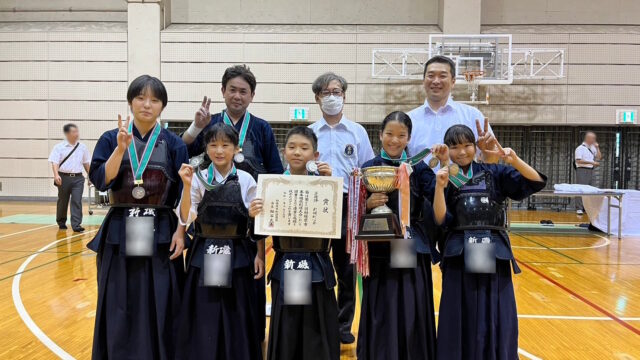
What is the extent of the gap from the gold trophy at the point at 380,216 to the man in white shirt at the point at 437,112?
61 cm

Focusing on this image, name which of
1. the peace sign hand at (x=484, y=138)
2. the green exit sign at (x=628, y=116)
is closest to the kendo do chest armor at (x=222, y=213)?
the peace sign hand at (x=484, y=138)

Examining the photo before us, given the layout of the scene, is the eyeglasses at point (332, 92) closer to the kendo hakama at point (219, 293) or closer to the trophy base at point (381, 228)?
the kendo hakama at point (219, 293)

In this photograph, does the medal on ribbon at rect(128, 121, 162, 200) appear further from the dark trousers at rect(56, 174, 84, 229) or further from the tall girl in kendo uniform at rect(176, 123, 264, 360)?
the dark trousers at rect(56, 174, 84, 229)

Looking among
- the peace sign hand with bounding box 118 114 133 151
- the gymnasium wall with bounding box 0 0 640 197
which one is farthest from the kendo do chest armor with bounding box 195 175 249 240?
the gymnasium wall with bounding box 0 0 640 197

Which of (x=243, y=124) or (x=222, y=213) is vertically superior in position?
(x=243, y=124)

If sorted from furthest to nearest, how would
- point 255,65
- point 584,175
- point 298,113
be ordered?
point 255,65 < point 298,113 < point 584,175

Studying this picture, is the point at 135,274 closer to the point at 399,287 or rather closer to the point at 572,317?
the point at 399,287

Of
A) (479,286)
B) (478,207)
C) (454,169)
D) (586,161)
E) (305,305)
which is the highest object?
(586,161)

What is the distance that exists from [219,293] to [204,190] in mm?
612

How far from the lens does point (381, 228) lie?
2307mm

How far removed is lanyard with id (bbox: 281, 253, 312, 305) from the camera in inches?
94.3

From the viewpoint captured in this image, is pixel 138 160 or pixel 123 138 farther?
pixel 138 160

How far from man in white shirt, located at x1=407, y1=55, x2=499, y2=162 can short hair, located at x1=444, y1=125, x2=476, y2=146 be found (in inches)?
15.4

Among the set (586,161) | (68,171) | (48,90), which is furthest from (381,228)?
(48,90)
